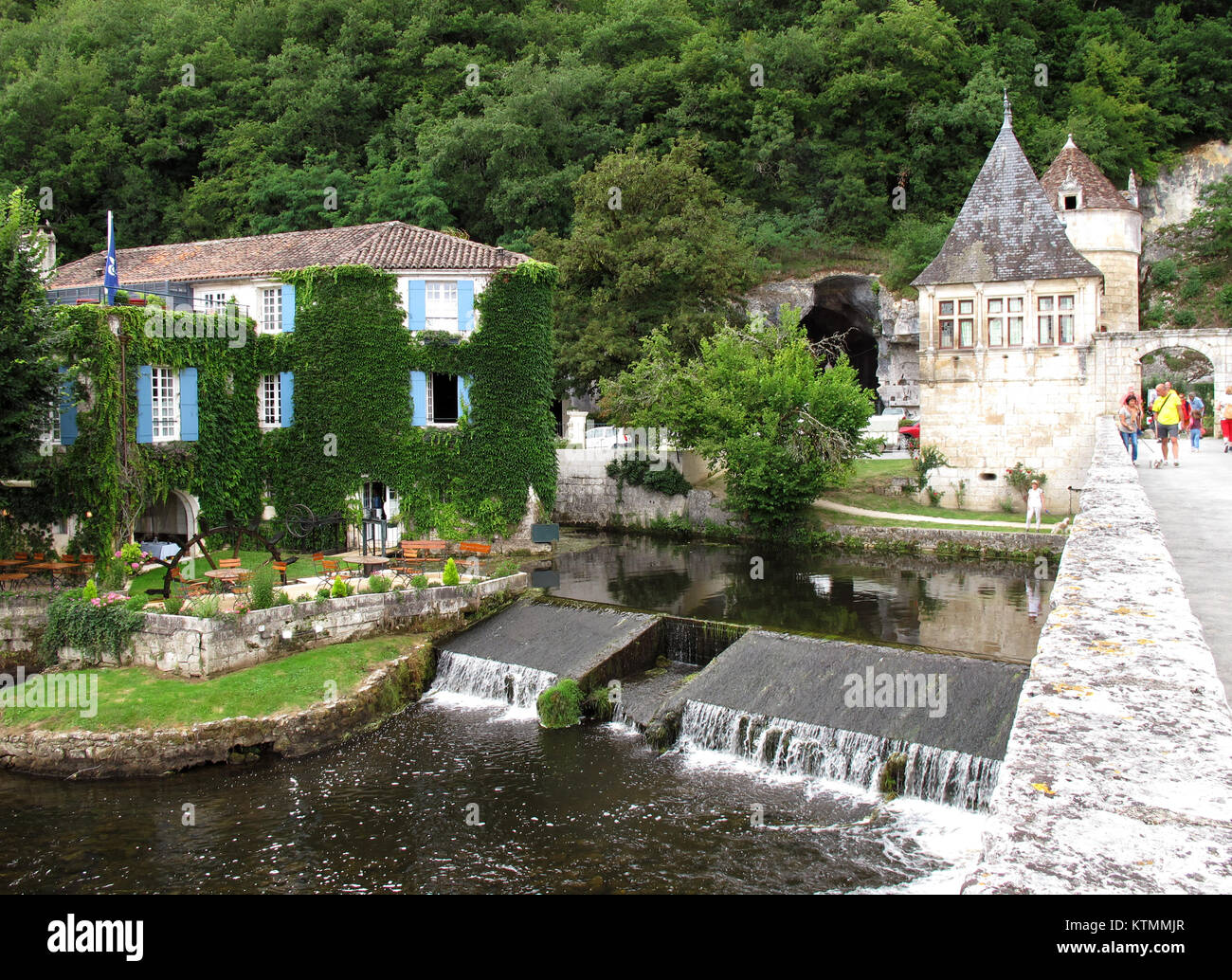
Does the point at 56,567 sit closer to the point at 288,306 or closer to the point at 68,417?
the point at 68,417

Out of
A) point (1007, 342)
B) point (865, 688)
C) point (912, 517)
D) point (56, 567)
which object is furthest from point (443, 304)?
point (1007, 342)

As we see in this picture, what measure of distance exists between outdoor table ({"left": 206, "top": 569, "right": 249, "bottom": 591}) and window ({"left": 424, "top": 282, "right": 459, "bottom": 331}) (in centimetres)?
1120

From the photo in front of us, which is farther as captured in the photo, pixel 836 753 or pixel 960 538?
pixel 960 538

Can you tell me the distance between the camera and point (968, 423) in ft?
115

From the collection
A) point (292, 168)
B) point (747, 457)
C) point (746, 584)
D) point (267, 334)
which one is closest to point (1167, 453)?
point (746, 584)

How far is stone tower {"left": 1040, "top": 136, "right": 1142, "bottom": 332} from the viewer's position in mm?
39969

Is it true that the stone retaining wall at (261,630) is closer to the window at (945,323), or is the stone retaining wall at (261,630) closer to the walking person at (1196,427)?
the walking person at (1196,427)

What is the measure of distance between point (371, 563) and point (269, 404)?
320 inches

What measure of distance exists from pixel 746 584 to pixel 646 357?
11754 millimetres

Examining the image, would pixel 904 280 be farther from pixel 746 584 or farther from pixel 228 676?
pixel 228 676

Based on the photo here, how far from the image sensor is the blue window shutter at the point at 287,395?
2920cm

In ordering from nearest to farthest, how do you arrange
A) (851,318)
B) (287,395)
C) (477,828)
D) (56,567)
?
(477,828) → (56,567) → (287,395) → (851,318)

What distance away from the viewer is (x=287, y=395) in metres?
29.2

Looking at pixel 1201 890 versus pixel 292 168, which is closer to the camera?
pixel 1201 890
